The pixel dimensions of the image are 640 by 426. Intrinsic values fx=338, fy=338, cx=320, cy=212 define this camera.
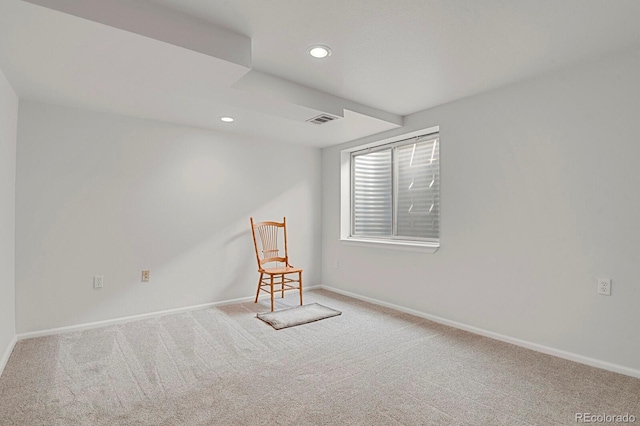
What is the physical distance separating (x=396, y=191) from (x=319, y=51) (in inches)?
87.4

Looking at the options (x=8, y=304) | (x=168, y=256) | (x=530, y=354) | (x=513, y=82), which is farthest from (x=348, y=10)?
(x=8, y=304)

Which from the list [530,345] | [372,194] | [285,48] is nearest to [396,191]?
[372,194]

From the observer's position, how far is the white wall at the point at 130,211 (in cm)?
295

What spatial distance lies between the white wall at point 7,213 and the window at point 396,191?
3405 millimetres

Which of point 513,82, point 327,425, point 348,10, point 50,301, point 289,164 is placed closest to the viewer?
point 327,425

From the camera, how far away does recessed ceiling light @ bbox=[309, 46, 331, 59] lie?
2254mm

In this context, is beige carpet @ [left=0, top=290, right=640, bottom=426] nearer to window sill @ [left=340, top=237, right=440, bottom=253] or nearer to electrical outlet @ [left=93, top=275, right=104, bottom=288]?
electrical outlet @ [left=93, top=275, right=104, bottom=288]

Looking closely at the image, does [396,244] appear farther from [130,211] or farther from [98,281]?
[98,281]

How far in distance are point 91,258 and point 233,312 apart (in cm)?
146

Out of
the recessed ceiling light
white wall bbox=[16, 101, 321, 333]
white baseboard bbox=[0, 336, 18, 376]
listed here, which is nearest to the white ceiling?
the recessed ceiling light

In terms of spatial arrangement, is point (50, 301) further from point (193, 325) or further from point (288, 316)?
point (288, 316)

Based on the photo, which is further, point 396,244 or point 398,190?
point 398,190

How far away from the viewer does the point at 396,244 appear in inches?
149

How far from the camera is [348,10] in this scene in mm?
1847
